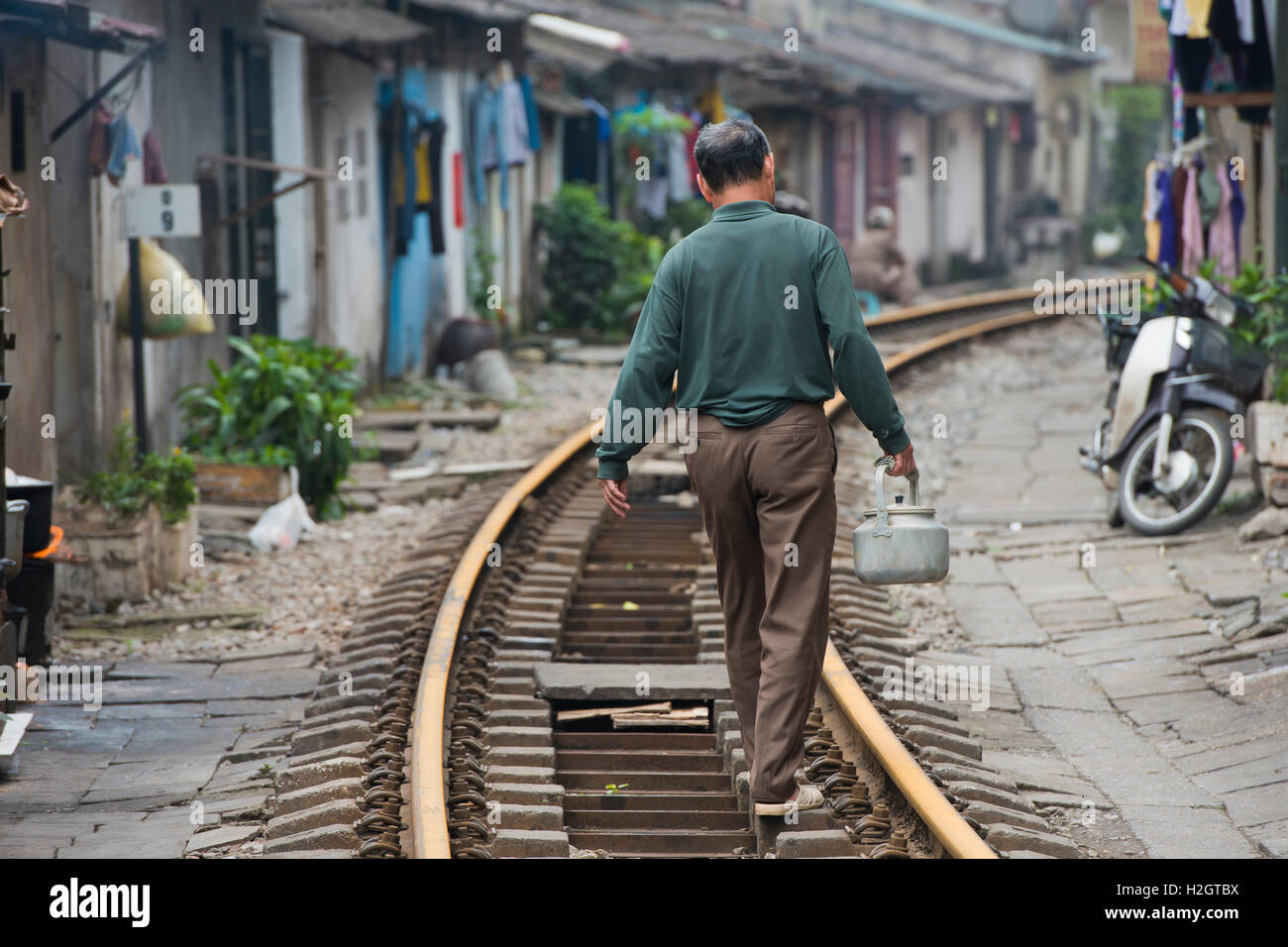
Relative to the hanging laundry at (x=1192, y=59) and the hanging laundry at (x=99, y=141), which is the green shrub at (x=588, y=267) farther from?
the hanging laundry at (x=99, y=141)

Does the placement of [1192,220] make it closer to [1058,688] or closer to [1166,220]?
[1166,220]

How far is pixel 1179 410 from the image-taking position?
30.8 ft

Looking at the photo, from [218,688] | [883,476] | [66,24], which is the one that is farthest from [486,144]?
[883,476]

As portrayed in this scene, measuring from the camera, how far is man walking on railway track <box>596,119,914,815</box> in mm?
4805

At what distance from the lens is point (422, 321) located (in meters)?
18.2

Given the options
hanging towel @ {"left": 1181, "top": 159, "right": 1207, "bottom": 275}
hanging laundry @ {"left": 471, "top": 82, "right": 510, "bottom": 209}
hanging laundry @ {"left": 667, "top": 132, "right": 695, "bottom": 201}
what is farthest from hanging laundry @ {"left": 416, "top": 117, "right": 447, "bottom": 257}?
hanging towel @ {"left": 1181, "top": 159, "right": 1207, "bottom": 275}

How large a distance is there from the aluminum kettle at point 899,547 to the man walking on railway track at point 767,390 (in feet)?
0.60

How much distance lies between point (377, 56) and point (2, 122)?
8118 mm

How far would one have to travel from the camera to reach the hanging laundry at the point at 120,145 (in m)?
9.97

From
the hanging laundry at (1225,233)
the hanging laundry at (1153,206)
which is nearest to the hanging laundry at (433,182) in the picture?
the hanging laundry at (1153,206)

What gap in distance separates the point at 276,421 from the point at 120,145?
203 centimetres

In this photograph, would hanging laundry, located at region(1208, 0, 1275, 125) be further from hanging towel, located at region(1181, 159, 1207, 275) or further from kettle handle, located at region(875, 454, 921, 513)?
kettle handle, located at region(875, 454, 921, 513)
